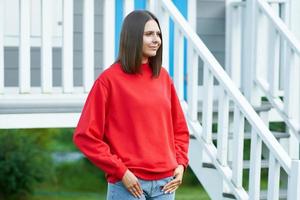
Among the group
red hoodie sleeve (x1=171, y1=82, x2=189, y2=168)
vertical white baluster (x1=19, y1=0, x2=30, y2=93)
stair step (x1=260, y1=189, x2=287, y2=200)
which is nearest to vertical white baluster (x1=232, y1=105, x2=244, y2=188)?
stair step (x1=260, y1=189, x2=287, y2=200)

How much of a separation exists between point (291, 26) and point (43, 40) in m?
2.53

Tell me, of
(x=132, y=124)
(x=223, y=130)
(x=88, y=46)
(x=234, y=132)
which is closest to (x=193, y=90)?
(x=223, y=130)

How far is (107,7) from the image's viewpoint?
7203 millimetres

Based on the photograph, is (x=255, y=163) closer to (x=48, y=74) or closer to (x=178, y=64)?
(x=178, y=64)

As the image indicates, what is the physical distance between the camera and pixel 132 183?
14.6 ft

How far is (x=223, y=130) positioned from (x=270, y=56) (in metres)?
1.48

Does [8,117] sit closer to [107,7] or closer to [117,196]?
[107,7]

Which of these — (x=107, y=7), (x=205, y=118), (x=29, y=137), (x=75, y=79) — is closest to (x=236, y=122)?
(x=205, y=118)

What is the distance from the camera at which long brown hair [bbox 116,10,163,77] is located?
15.0ft

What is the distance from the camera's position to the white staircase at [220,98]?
237 inches

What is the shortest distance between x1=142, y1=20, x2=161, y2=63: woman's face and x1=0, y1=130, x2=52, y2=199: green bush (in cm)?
817

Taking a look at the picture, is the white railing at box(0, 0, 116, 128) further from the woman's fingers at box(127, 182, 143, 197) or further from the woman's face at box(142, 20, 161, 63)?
the woman's fingers at box(127, 182, 143, 197)

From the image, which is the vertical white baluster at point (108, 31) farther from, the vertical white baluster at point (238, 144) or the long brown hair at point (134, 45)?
the long brown hair at point (134, 45)

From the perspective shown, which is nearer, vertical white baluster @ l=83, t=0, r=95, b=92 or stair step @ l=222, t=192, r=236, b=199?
stair step @ l=222, t=192, r=236, b=199
